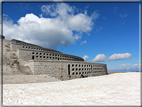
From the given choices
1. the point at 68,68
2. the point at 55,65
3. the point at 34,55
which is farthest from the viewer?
the point at 34,55

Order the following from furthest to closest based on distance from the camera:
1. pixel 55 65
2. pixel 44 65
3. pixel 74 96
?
pixel 55 65 < pixel 44 65 < pixel 74 96

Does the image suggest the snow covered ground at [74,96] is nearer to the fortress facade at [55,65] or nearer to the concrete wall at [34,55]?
the fortress facade at [55,65]

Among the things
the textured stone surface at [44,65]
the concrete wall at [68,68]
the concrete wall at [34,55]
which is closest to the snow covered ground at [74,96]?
the textured stone surface at [44,65]

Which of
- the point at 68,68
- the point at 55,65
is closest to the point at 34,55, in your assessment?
the point at 55,65

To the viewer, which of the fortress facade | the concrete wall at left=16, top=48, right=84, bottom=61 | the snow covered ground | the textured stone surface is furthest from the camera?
the concrete wall at left=16, top=48, right=84, bottom=61

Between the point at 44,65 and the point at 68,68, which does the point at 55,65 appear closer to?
the point at 44,65

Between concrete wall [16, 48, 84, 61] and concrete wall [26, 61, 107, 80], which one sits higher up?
concrete wall [16, 48, 84, 61]

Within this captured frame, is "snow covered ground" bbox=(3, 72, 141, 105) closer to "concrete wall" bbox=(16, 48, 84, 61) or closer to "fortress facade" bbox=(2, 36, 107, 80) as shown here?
"fortress facade" bbox=(2, 36, 107, 80)

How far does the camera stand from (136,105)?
4.50 m

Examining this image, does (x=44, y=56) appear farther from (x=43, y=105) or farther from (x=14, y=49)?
(x=43, y=105)

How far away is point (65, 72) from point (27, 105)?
63.2ft

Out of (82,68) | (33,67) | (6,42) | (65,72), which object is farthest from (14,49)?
(82,68)

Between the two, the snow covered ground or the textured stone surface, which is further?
the textured stone surface

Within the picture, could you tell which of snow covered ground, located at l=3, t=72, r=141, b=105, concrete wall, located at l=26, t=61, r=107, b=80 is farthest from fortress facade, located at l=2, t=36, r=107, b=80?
snow covered ground, located at l=3, t=72, r=141, b=105
